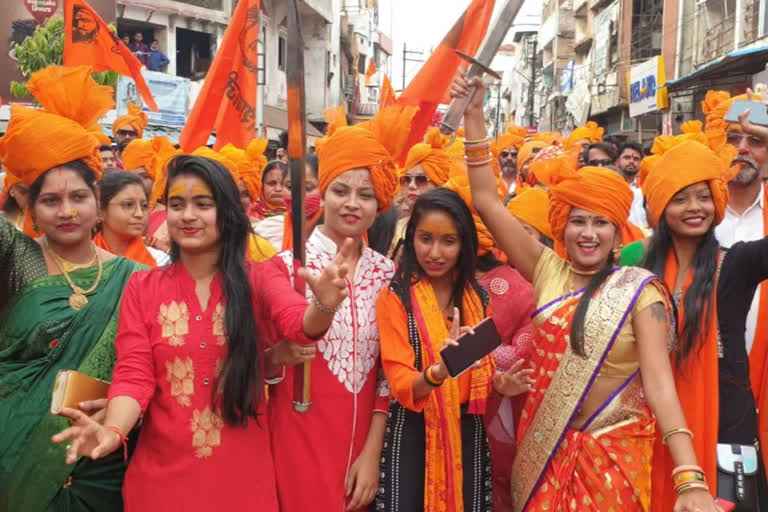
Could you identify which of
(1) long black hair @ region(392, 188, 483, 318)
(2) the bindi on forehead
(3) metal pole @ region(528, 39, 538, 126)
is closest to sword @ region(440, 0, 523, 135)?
(1) long black hair @ region(392, 188, 483, 318)

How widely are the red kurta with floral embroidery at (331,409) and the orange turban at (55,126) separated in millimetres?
812

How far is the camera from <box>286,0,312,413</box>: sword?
274 centimetres

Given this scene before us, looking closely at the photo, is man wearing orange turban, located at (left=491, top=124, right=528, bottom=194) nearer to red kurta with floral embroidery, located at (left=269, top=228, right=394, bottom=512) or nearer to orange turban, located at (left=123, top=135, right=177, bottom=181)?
orange turban, located at (left=123, top=135, right=177, bottom=181)

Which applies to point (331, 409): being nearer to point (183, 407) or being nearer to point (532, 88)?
point (183, 407)

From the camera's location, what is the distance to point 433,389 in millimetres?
Result: 2822

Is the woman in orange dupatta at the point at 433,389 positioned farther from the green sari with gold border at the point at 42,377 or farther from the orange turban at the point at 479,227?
the green sari with gold border at the point at 42,377

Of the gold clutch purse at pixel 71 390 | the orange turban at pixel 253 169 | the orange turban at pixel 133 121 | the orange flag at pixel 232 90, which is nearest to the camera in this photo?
the gold clutch purse at pixel 71 390

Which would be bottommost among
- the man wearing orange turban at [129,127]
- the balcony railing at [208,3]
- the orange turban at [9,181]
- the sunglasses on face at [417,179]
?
the orange turban at [9,181]

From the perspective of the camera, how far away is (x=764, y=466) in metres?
3.59

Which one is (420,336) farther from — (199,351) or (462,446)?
(199,351)

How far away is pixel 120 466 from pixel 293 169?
1.17m

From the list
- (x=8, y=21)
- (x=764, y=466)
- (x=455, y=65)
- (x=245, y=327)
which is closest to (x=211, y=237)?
(x=245, y=327)

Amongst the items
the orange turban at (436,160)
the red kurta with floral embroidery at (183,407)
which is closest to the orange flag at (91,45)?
the orange turban at (436,160)

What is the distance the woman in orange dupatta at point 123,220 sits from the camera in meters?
4.00
